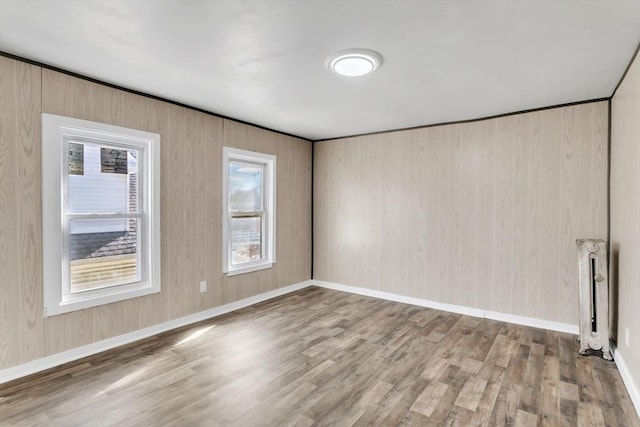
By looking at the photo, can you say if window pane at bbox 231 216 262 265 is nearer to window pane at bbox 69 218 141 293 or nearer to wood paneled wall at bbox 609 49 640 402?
window pane at bbox 69 218 141 293

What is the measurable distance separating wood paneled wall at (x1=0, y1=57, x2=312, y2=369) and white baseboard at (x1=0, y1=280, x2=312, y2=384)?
0.17 ft

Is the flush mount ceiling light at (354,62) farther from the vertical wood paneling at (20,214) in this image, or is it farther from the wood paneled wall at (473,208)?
the vertical wood paneling at (20,214)

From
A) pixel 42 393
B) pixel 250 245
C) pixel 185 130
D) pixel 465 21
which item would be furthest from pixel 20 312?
pixel 465 21

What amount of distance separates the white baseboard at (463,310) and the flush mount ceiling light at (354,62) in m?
3.12

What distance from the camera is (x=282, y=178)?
498 centimetres

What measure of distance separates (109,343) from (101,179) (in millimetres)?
1532

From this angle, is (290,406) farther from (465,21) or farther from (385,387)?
(465,21)

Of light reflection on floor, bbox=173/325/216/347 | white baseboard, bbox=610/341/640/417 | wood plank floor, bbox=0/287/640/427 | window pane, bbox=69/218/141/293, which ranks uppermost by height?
window pane, bbox=69/218/141/293

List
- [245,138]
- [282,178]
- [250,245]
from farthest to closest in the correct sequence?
[282,178]
[250,245]
[245,138]

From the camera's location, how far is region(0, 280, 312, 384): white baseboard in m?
2.50

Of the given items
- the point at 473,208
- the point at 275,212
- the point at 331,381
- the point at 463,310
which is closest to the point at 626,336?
the point at 463,310

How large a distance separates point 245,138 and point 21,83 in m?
2.26

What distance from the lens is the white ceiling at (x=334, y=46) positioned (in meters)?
1.84

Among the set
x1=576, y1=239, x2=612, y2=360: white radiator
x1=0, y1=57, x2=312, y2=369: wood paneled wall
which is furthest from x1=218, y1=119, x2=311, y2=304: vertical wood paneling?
x1=576, y1=239, x2=612, y2=360: white radiator
